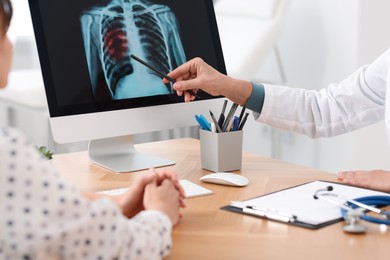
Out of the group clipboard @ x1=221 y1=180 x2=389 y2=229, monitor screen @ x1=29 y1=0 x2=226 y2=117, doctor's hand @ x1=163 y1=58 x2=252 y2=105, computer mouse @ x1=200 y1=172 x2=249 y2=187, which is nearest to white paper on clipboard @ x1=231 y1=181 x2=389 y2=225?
clipboard @ x1=221 y1=180 x2=389 y2=229

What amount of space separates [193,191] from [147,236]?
0.48m

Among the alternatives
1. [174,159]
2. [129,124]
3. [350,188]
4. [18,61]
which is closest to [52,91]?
[129,124]

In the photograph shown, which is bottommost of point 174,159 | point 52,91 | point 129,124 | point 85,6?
point 174,159

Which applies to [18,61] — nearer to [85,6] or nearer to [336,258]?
[85,6]

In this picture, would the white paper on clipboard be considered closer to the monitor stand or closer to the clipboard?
the clipboard

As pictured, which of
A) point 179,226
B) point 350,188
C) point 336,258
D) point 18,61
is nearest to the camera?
point 336,258

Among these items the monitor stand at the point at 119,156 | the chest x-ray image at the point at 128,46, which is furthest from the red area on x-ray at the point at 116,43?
the monitor stand at the point at 119,156

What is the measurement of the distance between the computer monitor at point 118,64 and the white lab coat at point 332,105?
0.16 meters

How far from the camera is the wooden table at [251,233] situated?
97cm

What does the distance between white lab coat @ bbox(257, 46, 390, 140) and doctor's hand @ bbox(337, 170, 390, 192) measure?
10.7 inches

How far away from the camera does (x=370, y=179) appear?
4.32 ft

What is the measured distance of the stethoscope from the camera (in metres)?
1.06

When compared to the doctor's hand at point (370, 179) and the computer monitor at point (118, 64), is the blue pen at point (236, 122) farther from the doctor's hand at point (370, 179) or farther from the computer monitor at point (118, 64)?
the doctor's hand at point (370, 179)

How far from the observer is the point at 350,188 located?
4.25ft
